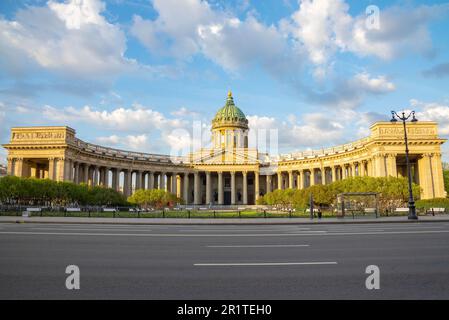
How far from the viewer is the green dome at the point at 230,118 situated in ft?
430

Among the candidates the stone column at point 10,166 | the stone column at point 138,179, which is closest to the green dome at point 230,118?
the stone column at point 138,179

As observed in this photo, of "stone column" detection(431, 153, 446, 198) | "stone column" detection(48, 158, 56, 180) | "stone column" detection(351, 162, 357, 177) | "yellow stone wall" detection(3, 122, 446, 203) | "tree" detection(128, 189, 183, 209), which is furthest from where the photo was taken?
"stone column" detection(351, 162, 357, 177)

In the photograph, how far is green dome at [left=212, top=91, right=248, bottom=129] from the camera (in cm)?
13112

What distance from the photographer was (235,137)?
130 metres

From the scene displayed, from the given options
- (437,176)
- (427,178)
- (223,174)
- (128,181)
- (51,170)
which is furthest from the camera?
(223,174)

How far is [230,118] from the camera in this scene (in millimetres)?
131625

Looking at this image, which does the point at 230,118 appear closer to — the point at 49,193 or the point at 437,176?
the point at 437,176

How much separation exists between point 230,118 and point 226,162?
26.3 m

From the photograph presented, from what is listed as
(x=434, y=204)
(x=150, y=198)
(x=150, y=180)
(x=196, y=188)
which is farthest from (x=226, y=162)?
(x=434, y=204)

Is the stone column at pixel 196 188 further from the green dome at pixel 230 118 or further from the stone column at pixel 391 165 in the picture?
the stone column at pixel 391 165

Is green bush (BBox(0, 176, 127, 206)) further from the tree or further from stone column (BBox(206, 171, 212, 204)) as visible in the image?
stone column (BBox(206, 171, 212, 204))

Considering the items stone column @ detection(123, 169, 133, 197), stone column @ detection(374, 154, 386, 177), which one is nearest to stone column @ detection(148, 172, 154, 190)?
stone column @ detection(123, 169, 133, 197)
